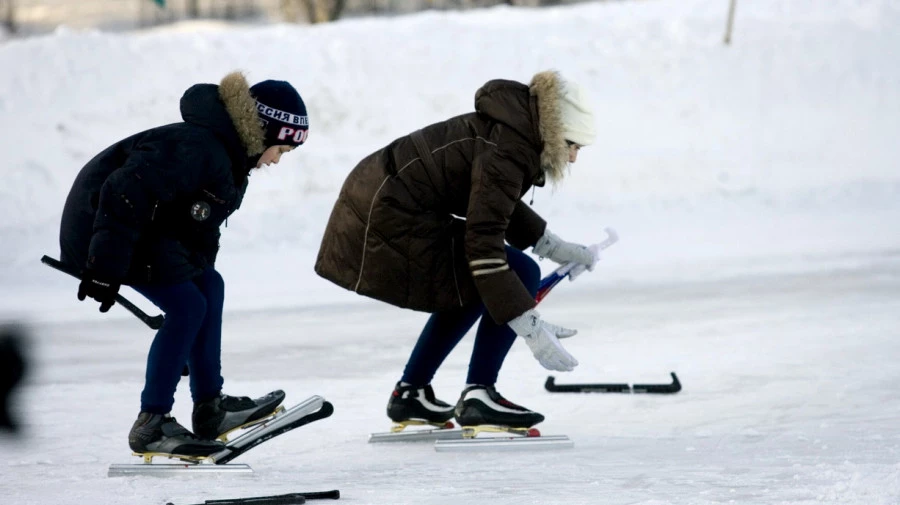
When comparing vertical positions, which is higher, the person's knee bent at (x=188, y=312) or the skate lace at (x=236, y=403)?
the person's knee bent at (x=188, y=312)

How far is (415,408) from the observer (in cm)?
441

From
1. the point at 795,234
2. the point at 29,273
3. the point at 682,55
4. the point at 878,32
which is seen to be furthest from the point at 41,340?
the point at 878,32

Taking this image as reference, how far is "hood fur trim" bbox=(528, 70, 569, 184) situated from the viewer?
393 centimetres

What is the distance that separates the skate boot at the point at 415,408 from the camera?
173 inches

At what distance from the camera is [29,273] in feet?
29.8

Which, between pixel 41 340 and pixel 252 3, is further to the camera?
pixel 252 3

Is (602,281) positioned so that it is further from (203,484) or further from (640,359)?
(203,484)

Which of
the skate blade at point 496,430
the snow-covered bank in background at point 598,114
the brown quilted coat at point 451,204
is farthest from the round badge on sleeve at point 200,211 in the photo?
the snow-covered bank in background at point 598,114

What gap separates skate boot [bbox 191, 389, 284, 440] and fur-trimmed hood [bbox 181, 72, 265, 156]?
77cm

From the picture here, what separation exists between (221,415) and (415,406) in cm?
70

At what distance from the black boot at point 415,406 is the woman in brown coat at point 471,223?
152 millimetres

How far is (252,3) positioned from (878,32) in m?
11.9

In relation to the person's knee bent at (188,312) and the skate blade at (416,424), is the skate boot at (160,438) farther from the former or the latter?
the skate blade at (416,424)

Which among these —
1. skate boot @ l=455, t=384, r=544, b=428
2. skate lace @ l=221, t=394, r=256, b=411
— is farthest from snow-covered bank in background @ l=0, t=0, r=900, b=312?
skate lace @ l=221, t=394, r=256, b=411
